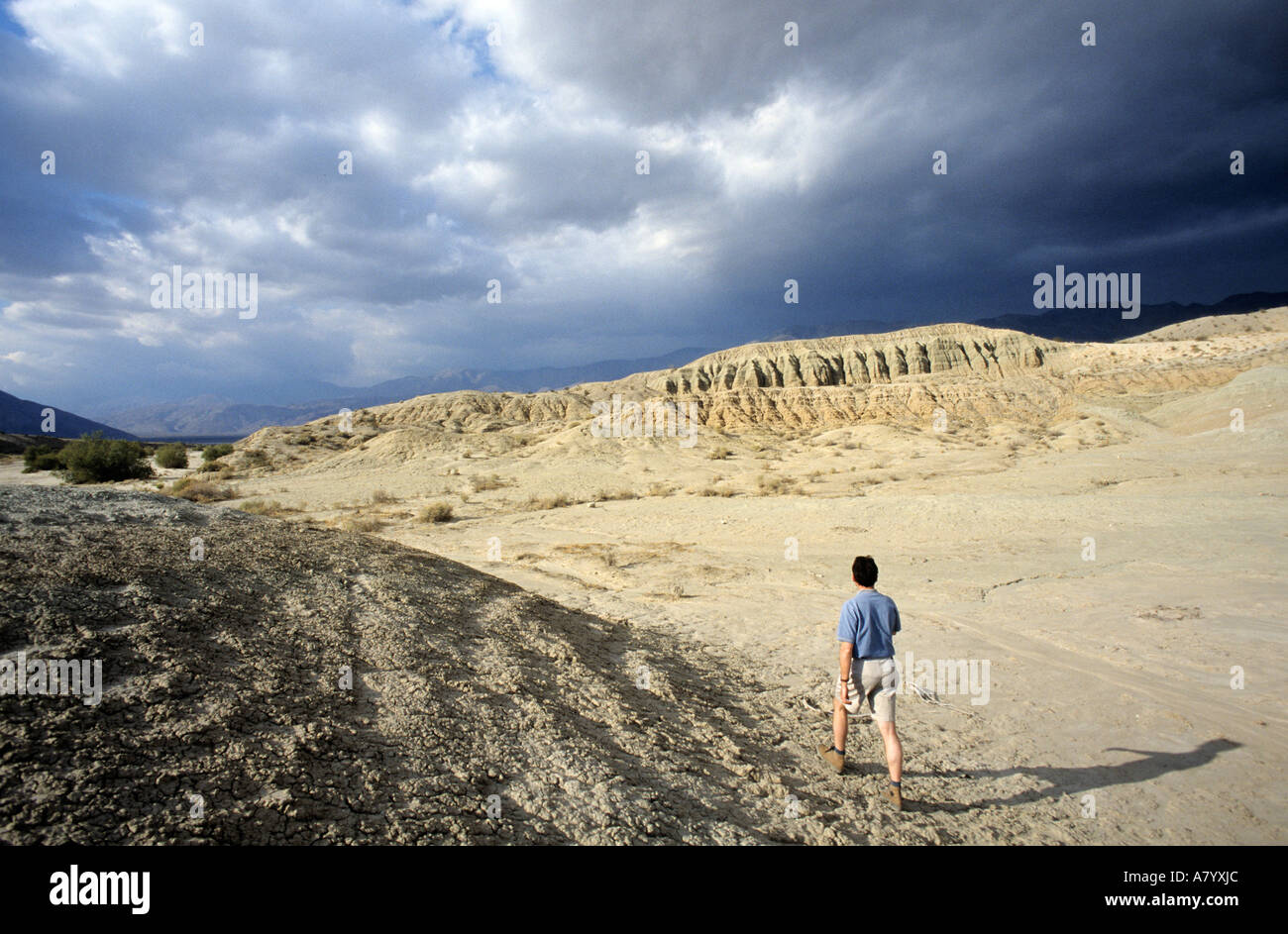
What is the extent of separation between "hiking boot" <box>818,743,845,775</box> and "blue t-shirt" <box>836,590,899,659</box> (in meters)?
1.00

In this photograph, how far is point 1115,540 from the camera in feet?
42.2

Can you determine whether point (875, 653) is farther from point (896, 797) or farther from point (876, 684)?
point (896, 797)

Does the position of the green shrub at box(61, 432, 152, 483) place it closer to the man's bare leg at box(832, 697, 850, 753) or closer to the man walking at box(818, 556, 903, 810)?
the man's bare leg at box(832, 697, 850, 753)

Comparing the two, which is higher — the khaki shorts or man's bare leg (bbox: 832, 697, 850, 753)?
the khaki shorts

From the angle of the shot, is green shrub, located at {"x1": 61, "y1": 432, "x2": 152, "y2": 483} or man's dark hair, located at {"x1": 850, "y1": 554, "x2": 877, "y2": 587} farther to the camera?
green shrub, located at {"x1": 61, "y1": 432, "x2": 152, "y2": 483}

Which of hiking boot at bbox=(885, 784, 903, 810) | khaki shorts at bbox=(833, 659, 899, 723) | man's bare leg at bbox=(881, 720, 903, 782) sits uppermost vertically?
khaki shorts at bbox=(833, 659, 899, 723)

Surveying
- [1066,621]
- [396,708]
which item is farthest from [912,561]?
[396,708]

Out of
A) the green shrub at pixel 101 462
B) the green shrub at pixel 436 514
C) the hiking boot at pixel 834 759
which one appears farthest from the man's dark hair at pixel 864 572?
the green shrub at pixel 101 462

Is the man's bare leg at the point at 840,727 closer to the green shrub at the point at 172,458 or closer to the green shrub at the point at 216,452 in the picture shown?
the green shrub at the point at 216,452

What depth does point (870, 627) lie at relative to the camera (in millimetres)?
4379

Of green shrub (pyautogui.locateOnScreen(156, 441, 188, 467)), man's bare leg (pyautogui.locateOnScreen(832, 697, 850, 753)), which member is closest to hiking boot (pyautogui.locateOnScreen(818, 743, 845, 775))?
man's bare leg (pyautogui.locateOnScreen(832, 697, 850, 753))

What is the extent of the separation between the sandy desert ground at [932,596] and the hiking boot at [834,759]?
122mm

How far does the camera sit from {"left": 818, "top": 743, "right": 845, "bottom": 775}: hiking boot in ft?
15.4

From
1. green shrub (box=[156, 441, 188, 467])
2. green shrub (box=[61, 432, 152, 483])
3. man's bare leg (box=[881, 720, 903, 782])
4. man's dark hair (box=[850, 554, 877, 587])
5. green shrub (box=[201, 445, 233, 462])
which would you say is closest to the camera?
man's bare leg (box=[881, 720, 903, 782])
